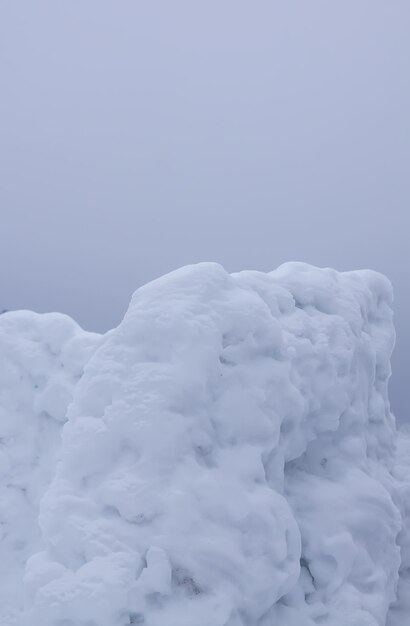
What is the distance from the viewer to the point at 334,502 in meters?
4.67

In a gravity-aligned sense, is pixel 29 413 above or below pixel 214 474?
below

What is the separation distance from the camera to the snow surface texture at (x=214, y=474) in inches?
139

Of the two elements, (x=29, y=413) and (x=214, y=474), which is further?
(x=29, y=413)

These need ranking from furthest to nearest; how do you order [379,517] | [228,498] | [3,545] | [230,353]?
1. [3,545]
2. [379,517]
3. [230,353]
4. [228,498]

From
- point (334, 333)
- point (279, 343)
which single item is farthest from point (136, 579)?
point (334, 333)

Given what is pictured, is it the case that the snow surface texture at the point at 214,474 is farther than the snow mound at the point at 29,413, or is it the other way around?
the snow mound at the point at 29,413

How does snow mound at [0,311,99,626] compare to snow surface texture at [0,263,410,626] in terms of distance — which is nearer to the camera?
snow surface texture at [0,263,410,626]

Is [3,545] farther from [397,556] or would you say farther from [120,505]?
[397,556]

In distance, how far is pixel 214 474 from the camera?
3.81 meters

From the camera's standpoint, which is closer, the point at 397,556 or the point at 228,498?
the point at 228,498

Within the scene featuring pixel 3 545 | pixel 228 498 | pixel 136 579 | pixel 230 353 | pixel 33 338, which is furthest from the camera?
pixel 33 338

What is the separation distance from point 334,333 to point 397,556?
6.11 feet

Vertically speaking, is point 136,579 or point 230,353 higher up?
point 230,353

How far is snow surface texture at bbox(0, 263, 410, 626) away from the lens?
3535 mm
